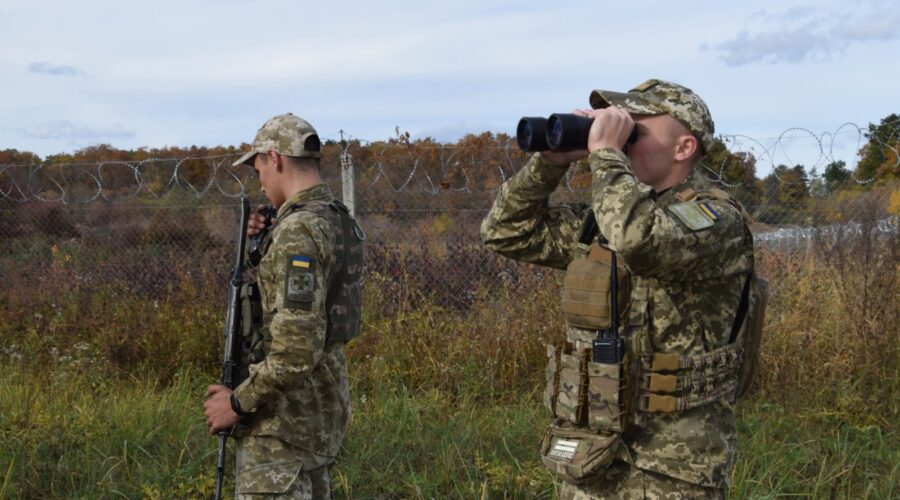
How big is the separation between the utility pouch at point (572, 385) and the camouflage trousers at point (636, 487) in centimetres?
17

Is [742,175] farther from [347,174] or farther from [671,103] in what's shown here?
[671,103]

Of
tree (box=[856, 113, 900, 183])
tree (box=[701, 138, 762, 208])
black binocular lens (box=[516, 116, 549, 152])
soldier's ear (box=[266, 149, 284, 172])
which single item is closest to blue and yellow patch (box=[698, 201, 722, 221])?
black binocular lens (box=[516, 116, 549, 152])

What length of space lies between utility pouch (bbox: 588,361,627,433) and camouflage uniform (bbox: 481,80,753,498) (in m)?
0.06

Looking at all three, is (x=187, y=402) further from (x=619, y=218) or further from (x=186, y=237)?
(x=186, y=237)

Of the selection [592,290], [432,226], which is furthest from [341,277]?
[432,226]

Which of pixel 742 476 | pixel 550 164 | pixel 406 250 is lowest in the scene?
pixel 742 476

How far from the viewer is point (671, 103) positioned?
241cm

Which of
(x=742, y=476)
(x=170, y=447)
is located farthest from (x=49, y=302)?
(x=742, y=476)

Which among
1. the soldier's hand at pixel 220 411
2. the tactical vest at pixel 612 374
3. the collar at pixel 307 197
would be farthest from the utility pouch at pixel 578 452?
the collar at pixel 307 197

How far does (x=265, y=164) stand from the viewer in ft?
10.5

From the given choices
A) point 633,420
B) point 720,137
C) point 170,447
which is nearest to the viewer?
point 633,420

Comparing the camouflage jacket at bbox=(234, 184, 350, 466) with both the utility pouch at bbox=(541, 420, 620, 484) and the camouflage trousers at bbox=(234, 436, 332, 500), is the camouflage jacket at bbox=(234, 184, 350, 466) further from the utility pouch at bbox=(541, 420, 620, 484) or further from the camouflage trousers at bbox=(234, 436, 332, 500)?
the utility pouch at bbox=(541, 420, 620, 484)

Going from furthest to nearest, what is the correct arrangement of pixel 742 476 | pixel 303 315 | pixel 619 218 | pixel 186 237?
pixel 186 237, pixel 742 476, pixel 303 315, pixel 619 218

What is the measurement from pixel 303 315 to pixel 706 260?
1243 millimetres
